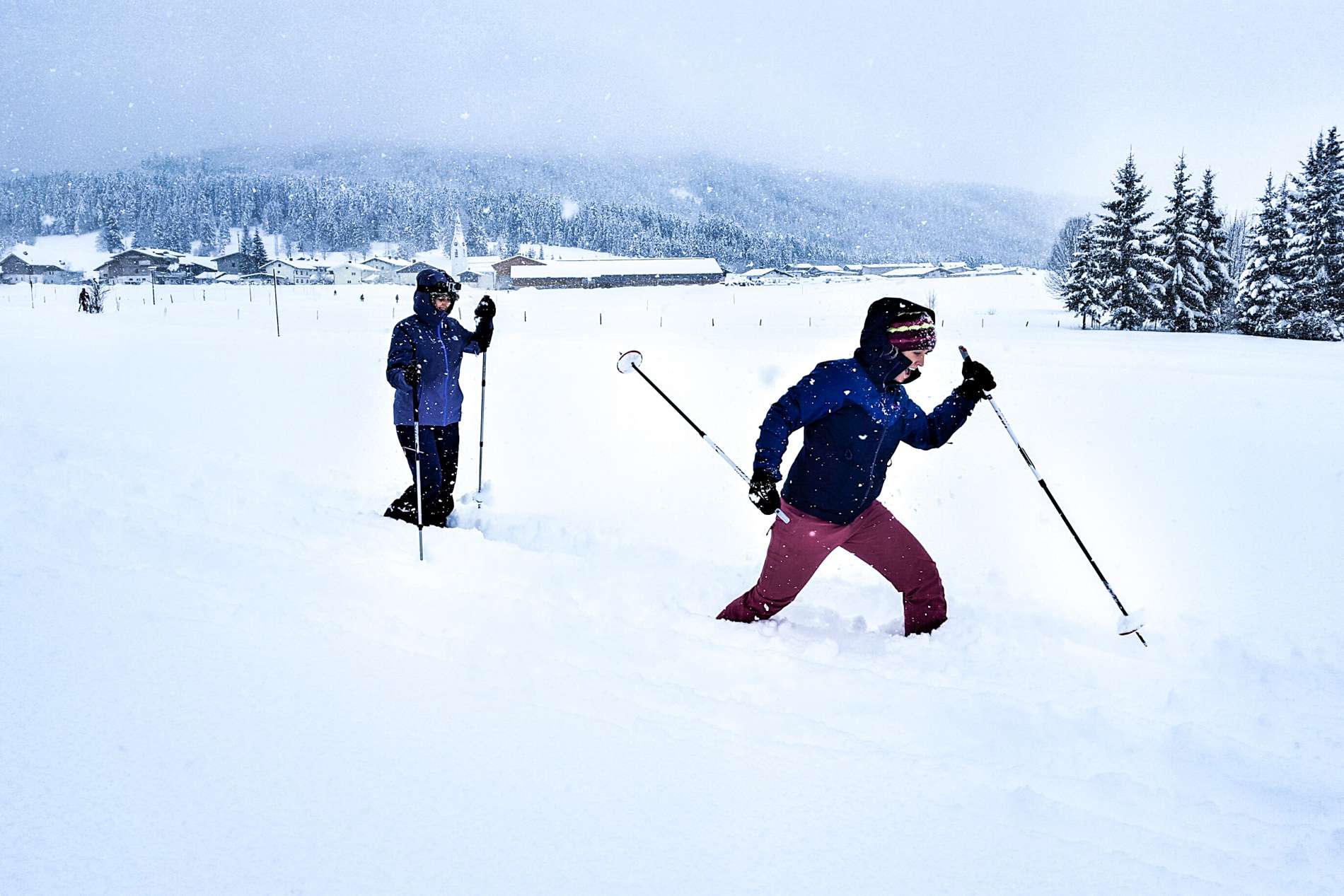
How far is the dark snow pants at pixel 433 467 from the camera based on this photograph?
6371 millimetres

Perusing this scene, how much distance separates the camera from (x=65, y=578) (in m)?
3.96

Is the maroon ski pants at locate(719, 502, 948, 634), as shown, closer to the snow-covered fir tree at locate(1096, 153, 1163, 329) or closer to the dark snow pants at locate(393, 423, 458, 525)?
the dark snow pants at locate(393, 423, 458, 525)

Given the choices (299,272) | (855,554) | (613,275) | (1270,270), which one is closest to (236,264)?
(299,272)

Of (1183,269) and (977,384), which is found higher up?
(1183,269)

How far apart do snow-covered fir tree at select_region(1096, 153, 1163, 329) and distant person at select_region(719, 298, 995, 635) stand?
42.5 meters

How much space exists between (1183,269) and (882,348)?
4342cm

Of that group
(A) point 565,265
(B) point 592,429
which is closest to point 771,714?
(B) point 592,429

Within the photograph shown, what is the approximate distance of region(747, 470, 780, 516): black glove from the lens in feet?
12.6

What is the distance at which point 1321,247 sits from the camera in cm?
3294

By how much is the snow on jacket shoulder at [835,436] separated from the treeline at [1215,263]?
3986cm

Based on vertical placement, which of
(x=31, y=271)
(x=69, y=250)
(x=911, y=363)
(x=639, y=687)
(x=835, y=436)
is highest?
(x=69, y=250)

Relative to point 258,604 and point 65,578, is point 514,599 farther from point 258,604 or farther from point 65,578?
point 65,578

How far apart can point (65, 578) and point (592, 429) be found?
24.8ft

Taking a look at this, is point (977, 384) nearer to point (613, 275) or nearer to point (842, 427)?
point (842, 427)
